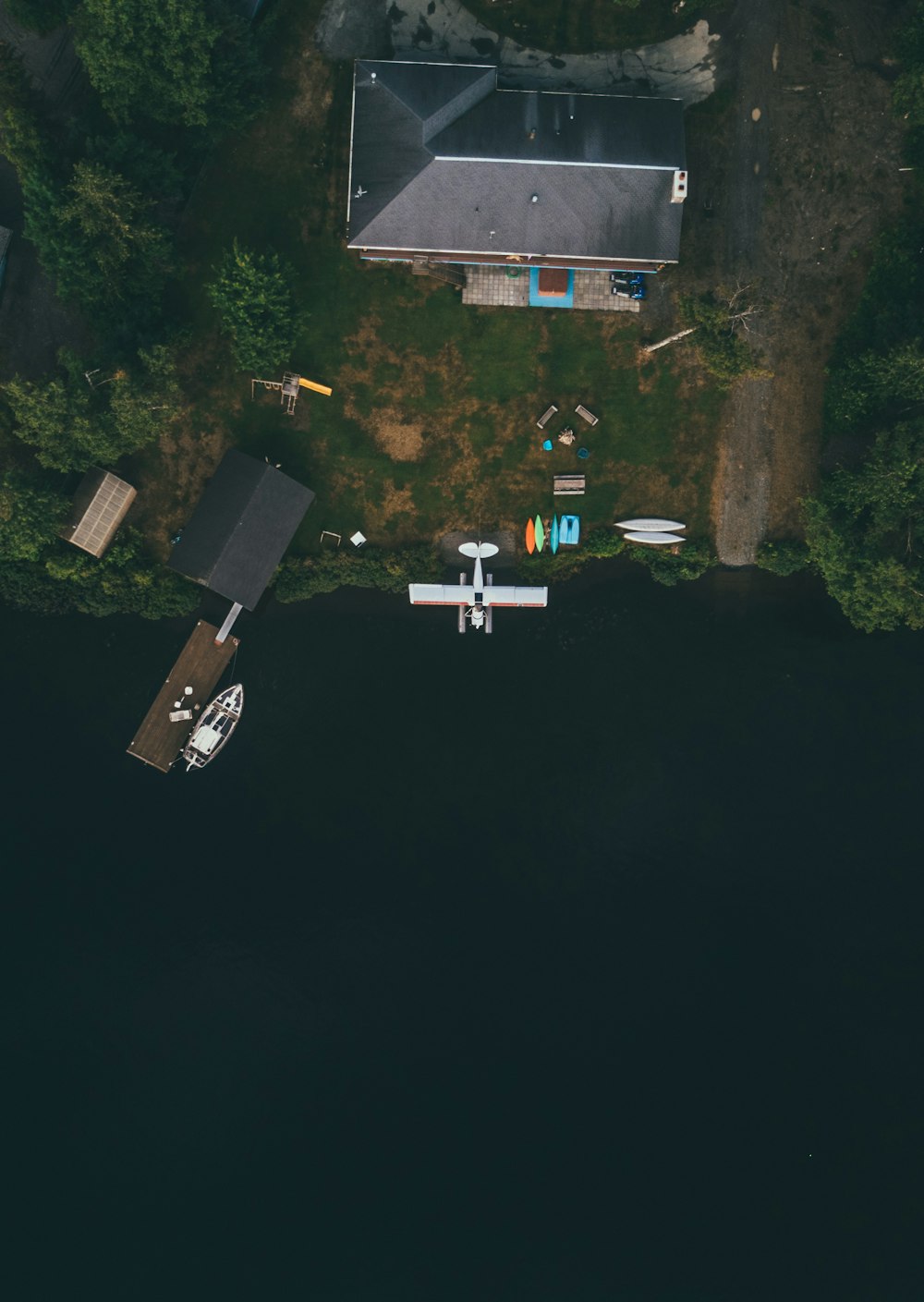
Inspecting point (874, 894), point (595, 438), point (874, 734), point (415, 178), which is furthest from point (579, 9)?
point (874, 894)

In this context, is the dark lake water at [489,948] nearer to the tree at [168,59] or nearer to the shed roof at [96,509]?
the shed roof at [96,509]

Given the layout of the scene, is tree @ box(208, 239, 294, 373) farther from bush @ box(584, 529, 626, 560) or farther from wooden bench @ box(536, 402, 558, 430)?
bush @ box(584, 529, 626, 560)

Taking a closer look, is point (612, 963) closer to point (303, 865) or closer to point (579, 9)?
point (303, 865)

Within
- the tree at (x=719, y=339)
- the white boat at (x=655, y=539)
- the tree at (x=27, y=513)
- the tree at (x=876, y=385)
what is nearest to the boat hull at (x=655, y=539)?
the white boat at (x=655, y=539)

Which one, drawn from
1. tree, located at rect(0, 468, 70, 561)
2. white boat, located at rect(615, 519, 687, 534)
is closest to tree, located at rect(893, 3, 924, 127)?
white boat, located at rect(615, 519, 687, 534)

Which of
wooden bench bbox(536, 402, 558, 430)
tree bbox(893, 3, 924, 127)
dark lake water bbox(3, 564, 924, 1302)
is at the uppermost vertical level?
tree bbox(893, 3, 924, 127)

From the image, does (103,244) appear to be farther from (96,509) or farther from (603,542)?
(603,542)
